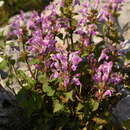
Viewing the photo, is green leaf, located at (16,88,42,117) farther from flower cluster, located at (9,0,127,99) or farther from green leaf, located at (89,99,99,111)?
green leaf, located at (89,99,99,111)

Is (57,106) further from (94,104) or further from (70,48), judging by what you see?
(70,48)

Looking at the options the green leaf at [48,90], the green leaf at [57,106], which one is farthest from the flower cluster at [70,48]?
the green leaf at [57,106]

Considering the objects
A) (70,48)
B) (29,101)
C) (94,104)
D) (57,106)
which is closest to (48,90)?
(57,106)

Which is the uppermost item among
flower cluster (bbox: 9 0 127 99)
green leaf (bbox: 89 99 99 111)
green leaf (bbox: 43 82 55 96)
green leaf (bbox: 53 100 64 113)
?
flower cluster (bbox: 9 0 127 99)

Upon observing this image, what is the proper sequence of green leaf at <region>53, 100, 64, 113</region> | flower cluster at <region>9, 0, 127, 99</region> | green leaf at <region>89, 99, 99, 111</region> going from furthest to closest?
green leaf at <region>89, 99, 99, 111</region> < green leaf at <region>53, 100, 64, 113</region> < flower cluster at <region>9, 0, 127, 99</region>

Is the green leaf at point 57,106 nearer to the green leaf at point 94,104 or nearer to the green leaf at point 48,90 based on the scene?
the green leaf at point 48,90

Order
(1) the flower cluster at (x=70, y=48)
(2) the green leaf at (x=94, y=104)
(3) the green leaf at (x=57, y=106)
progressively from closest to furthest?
(1) the flower cluster at (x=70, y=48), (3) the green leaf at (x=57, y=106), (2) the green leaf at (x=94, y=104)

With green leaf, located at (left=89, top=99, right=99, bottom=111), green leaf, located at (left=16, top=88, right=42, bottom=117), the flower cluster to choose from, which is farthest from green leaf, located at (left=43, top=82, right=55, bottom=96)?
green leaf, located at (left=89, top=99, right=99, bottom=111)

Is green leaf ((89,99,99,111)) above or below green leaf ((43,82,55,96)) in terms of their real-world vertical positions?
below

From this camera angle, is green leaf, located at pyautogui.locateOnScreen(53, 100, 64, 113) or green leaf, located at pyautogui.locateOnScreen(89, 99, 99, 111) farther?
green leaf, located at pyautogui.locateOnScreen(89, 99, 99, 111)

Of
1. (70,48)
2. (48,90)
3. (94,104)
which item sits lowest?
(94,104)

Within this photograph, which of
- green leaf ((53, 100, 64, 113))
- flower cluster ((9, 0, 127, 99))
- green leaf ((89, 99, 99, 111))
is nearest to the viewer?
flower cluster ((9, 0, 127, 99))

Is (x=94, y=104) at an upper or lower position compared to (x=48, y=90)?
lower
